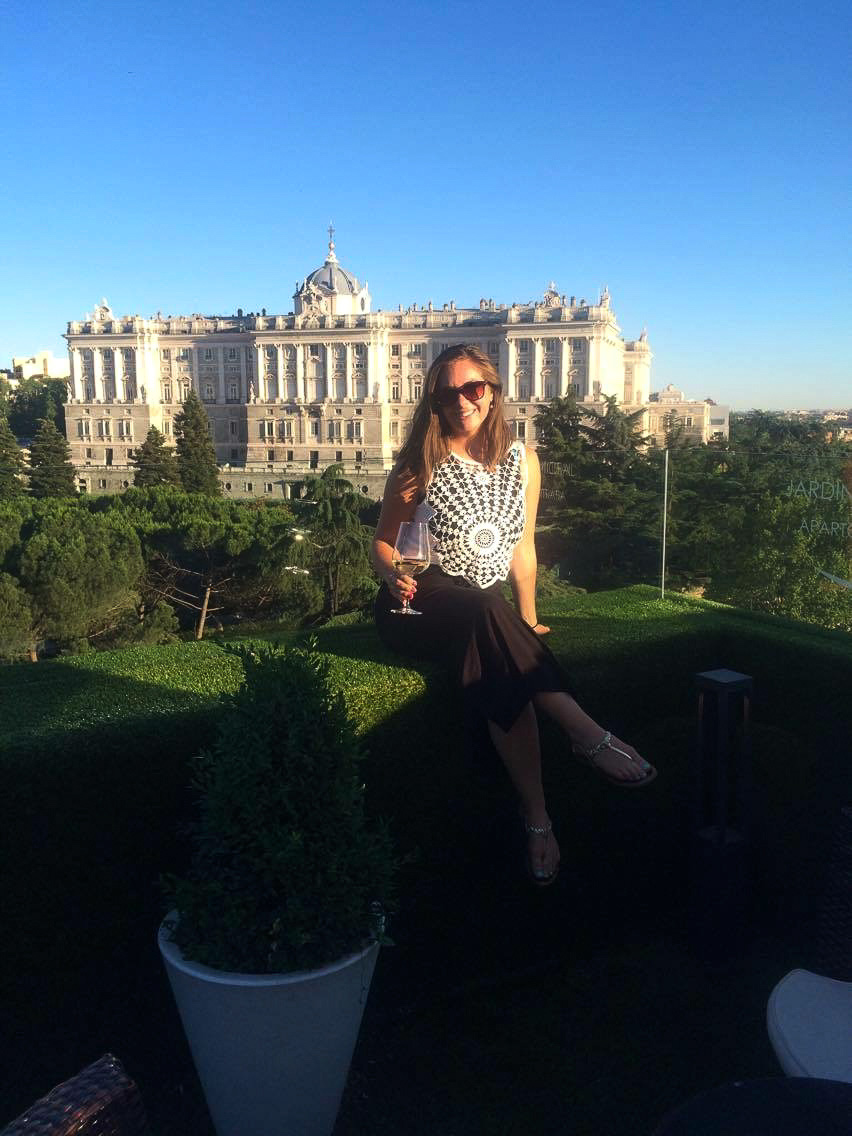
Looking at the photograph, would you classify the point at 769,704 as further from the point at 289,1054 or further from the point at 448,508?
the point at 289,1054

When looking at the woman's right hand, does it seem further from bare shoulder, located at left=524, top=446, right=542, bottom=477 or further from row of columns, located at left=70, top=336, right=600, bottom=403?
row of columns, located at left=70, top=336, right=600, bottom=403

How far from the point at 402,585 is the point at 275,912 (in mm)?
912

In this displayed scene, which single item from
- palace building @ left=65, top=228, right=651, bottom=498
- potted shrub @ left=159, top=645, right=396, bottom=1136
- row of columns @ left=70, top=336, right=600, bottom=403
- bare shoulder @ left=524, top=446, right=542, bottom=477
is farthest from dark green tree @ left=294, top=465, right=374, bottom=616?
row of columns @ left=70, top=336, right=600, bottom=403

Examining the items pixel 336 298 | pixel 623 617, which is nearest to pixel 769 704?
pixel 623 617

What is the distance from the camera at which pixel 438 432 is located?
2.44 m

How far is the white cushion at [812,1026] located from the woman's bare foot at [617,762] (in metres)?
0.47

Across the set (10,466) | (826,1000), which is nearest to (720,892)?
(826,1000)

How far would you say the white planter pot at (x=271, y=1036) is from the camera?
5.09 feet

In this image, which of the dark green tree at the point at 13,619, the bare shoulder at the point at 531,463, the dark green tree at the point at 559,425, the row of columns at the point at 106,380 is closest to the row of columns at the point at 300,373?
the row of columns at the point at 106,380

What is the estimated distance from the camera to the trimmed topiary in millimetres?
1566

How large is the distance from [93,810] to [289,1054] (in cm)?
60

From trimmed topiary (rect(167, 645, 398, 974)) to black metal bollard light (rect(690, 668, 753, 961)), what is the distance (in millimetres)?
1069

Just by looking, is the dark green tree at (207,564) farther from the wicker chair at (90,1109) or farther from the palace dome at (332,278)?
the palace dome at (332,278)

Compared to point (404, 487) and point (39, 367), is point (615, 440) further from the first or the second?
point (39, 367)
